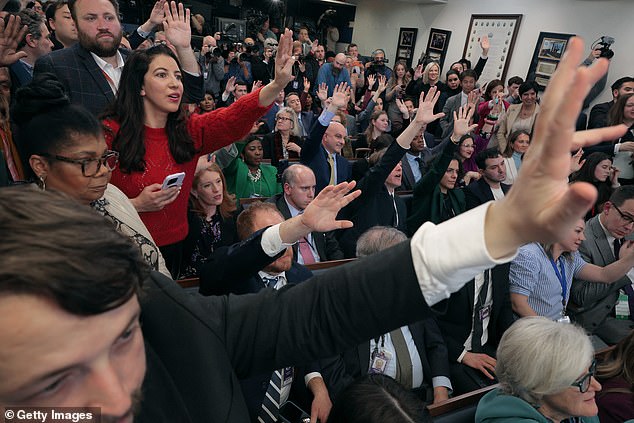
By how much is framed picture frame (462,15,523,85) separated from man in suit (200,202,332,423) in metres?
7.35

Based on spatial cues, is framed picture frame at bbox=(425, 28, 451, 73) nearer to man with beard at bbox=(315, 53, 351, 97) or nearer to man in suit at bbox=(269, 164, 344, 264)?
man with beard at bbox=(315, 53, 351, 97)

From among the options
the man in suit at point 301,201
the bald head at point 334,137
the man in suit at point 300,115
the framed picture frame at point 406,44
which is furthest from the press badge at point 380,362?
the framed picture frame at point 406,44

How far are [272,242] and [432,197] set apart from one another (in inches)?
79.1

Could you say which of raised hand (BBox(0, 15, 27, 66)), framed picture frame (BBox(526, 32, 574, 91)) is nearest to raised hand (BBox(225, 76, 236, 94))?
raised hand (BBox(0, 15, 27, 66))

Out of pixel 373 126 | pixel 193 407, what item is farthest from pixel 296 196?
pixel 373 126

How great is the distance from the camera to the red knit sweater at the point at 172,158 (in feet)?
5.14

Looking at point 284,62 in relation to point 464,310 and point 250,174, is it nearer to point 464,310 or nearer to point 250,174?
point 464,310

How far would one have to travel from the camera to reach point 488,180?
3096mm

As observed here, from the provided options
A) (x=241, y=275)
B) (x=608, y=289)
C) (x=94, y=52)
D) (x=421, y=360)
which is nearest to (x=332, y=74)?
(x=94, y=52)

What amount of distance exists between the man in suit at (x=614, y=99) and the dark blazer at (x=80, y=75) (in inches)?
180

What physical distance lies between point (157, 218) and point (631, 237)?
267 cm

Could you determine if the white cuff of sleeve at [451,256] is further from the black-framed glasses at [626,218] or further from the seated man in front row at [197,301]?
the black-framed glasses at [626,218]

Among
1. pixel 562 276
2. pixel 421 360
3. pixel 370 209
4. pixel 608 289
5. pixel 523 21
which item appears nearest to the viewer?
pixel 421 360

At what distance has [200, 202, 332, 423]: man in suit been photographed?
1.04 meters
